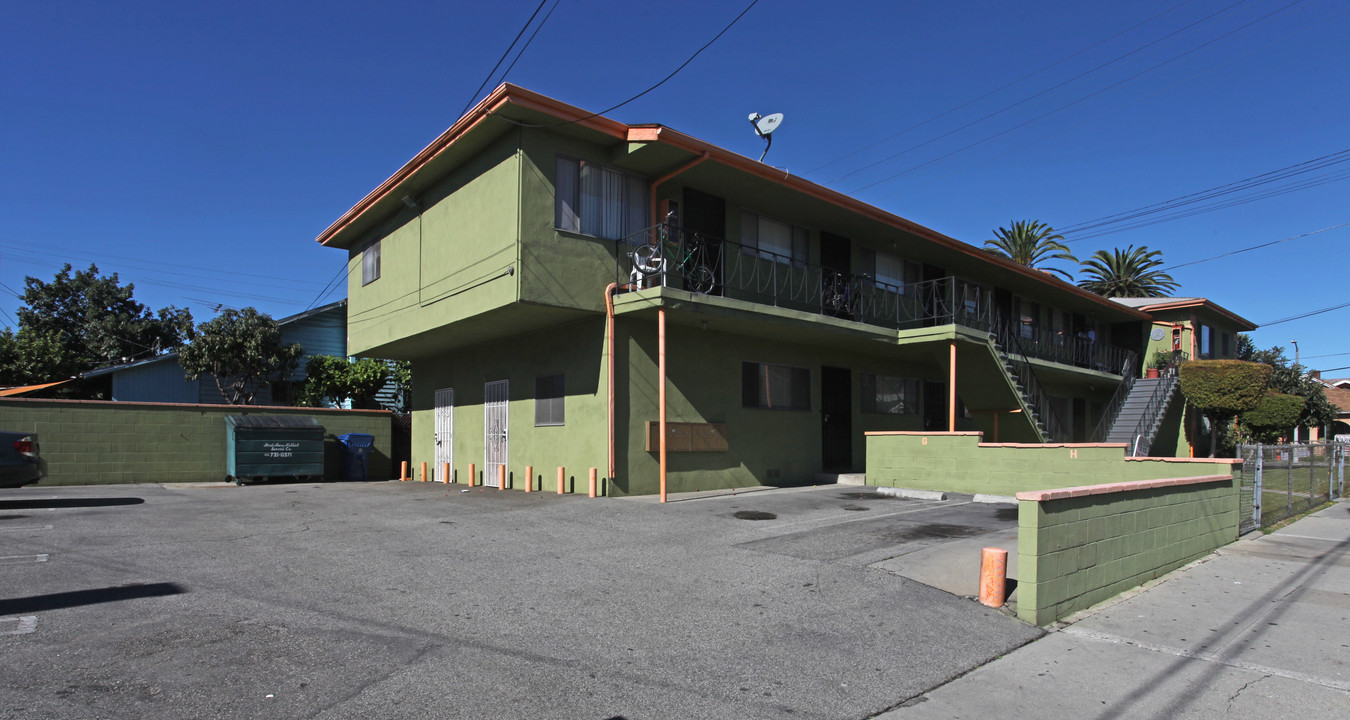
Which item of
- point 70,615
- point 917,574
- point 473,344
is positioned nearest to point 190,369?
point 473,344

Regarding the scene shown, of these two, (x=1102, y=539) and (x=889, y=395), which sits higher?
(x=889, y=395)

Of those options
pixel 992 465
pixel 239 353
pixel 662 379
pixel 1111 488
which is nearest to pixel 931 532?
pixel 1111 488

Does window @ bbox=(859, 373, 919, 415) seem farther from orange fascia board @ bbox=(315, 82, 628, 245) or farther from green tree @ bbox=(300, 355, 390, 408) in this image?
green tree @ bbox=(300, 355, 390, 408)

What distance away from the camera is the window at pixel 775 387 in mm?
15766

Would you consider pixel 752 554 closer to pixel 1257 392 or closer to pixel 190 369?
pixel 190 369

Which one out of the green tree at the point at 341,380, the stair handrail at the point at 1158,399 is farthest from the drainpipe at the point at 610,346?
the stair handrail at the point at 1158,399

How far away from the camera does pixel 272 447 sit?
1755cm

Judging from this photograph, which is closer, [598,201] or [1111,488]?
[1111,488]

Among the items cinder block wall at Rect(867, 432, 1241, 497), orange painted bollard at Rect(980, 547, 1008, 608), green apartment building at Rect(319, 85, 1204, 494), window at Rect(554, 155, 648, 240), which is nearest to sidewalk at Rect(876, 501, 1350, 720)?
orange painted bollard at Rect(980, 547, 1008, 608)

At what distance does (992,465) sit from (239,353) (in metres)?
20.1

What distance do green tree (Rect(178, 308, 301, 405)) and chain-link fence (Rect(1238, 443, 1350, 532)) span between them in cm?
2331

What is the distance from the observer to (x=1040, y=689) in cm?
509

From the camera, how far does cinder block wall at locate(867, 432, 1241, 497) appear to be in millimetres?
12656

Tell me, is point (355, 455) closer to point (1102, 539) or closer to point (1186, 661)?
point (1102, 539)
